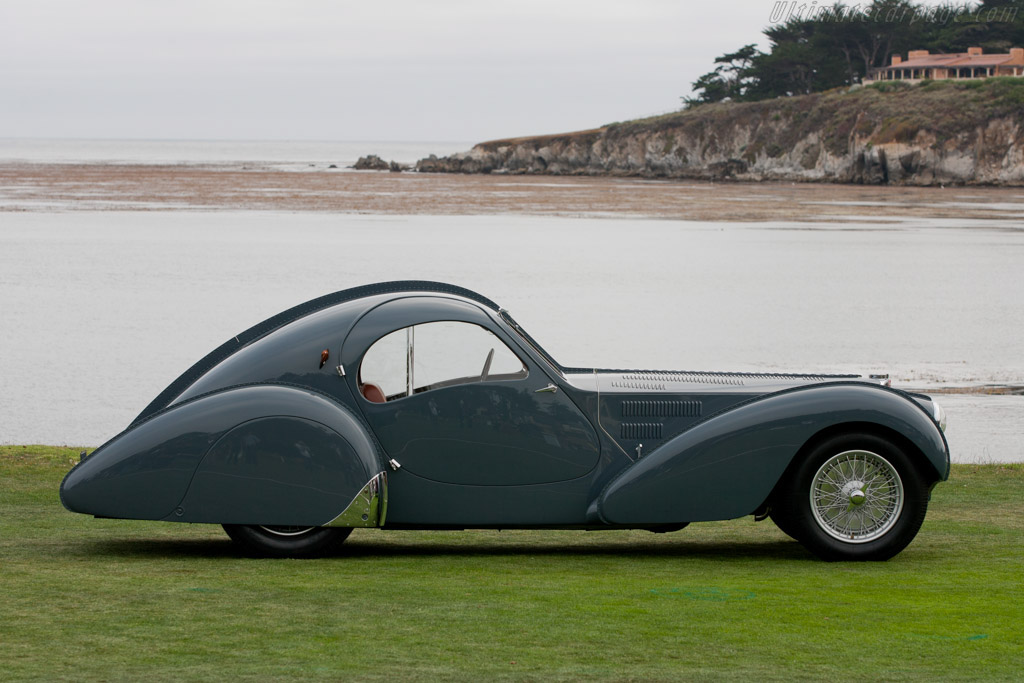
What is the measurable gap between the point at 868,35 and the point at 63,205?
322ft

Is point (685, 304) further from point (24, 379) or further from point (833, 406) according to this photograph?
point (833, 406)

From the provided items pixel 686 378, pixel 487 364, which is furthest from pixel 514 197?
pixel 487 364

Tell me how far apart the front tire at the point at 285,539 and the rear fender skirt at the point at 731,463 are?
64.4 inches

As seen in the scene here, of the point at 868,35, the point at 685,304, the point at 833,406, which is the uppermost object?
the point at 868,35

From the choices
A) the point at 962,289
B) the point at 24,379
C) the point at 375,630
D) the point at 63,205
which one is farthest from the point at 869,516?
the point at 63,205

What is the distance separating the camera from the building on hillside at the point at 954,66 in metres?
130

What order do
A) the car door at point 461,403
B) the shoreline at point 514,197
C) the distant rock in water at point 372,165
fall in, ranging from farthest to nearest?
the distant rock in water at point 372,165, the shoreline at point 514,197, the car door at point 461,403

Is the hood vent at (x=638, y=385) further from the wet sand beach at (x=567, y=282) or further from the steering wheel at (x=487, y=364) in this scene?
the wet sand beach at (x=567, y=282)

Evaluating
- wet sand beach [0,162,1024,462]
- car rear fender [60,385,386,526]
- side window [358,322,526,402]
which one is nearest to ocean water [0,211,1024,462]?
wet sand beach [0,162,1024,462]

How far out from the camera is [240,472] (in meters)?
7.28

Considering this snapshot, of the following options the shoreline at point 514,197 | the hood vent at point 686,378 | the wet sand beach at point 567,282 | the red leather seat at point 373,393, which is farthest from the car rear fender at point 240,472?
the shoreline at point 514,197

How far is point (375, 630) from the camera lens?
18.7 feet

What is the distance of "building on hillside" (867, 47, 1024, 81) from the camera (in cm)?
12998

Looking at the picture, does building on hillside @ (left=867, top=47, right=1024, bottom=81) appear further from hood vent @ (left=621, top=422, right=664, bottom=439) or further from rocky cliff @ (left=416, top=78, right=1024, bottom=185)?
hood vent @ (left=621, top=422, right=664, bottom=439)
